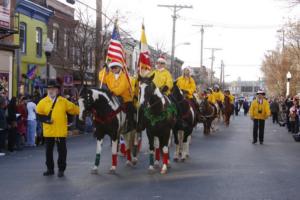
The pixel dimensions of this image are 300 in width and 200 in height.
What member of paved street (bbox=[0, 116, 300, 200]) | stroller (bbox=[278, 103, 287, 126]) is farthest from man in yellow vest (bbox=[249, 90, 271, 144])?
stroller (bbox=[278, 103, 287, 126])

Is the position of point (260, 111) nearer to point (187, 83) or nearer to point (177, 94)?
point (187, 83)

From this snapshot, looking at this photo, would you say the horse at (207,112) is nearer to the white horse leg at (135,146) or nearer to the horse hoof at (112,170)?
the white horse leg at (135,146)

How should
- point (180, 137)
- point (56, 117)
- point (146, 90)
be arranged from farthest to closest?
point (180, 137), point (146, 90), point (56, 117)

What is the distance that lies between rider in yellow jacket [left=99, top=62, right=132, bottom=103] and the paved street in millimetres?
1730

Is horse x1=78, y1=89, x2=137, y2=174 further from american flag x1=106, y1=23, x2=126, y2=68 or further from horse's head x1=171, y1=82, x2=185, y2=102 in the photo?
horse's head x1=171, y1=82, x2=185, y2=102

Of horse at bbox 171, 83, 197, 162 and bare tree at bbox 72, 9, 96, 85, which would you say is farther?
bare tree at bbox 72, 9, 96, 85

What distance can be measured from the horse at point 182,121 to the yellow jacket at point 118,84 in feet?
4.98

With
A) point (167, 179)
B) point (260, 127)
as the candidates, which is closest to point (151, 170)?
point (167, 179)

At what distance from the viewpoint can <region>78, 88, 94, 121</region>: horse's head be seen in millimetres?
11203

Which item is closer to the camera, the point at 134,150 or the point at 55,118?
the point at 55,118

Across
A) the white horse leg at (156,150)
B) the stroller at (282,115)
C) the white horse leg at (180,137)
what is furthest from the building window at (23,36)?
the white horse leg at (156,150)

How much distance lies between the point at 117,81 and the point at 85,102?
1.24 m

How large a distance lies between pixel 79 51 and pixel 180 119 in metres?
17.8

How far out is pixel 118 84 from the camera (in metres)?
12.2
